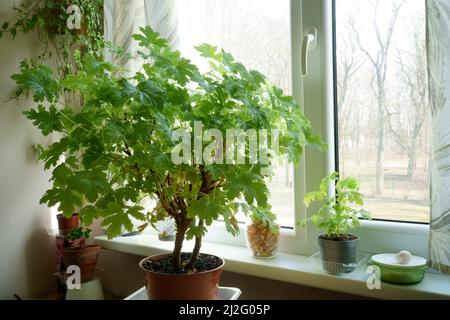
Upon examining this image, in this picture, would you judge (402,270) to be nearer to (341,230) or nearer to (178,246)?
(341,230)

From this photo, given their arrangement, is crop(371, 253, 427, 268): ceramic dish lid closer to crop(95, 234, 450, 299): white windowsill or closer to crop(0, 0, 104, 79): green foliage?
crop(95, 234, 450, 299): white windowsill

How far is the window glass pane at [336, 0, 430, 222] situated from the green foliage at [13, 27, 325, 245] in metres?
0.42

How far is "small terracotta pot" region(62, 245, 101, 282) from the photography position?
1573mm

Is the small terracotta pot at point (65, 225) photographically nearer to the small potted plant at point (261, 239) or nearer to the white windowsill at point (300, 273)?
the white windowsill at point (300, 273)

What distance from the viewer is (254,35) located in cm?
146

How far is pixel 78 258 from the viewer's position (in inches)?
62.0

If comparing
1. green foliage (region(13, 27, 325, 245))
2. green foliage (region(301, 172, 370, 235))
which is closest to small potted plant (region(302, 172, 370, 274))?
green foliage (region(301, 172, 370, 235))

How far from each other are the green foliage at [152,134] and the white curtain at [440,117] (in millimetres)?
352

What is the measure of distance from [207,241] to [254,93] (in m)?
0.86

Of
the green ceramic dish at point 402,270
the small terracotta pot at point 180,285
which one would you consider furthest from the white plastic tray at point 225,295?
the green ceramic dish at point 402,270
